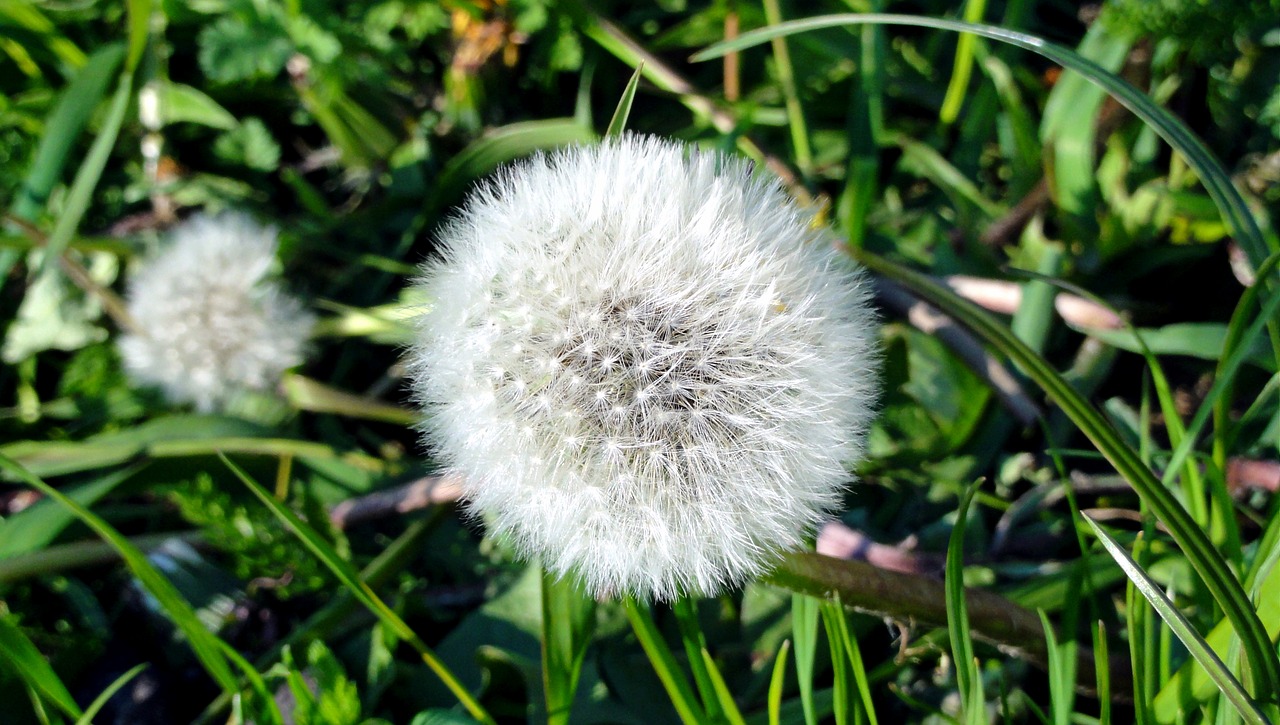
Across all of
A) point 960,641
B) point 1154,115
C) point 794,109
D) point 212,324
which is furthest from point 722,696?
point 212,324

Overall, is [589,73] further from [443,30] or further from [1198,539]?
[1198,539]

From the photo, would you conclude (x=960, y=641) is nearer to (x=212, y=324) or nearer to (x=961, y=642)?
(x=961, y=642)

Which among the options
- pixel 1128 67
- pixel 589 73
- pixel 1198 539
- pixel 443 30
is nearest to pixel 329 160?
pixel 443 30

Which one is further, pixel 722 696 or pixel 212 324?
pixel 212 324

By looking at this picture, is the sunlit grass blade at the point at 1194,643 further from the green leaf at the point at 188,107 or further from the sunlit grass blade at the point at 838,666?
the green leaf at the point at 188,107

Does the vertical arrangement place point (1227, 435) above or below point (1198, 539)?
above

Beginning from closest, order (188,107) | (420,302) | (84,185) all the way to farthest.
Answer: (420,302)
(84,185)
(188,107)

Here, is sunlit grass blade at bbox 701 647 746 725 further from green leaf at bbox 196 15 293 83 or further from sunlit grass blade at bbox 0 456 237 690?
green leaf at bbox 196 15 293 83
